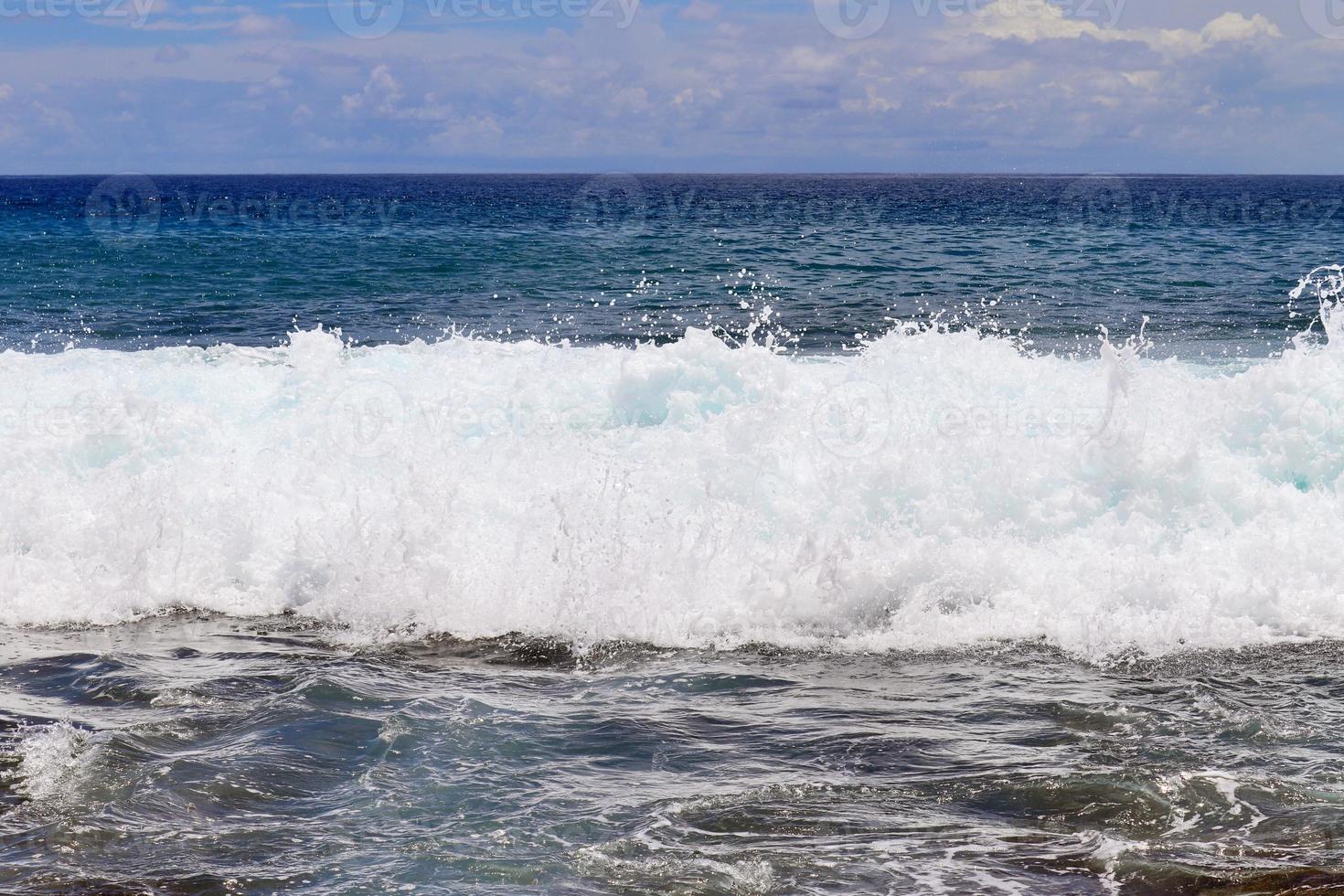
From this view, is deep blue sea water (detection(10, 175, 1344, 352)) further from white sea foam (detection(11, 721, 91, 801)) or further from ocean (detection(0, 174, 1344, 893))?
white sea foam (detection(11, 721, 91, 801))

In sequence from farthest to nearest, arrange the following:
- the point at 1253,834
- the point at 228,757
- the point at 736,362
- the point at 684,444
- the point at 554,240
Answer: the point at 554,240
the point at 736,362
the point at 684,444
the point at 228,757
the point at 1253,834

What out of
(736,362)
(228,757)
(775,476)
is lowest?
(228,757)

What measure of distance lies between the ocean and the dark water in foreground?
26mm

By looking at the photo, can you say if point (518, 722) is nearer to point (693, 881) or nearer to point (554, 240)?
point (693, 881)

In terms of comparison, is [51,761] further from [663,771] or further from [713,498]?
[713,498]

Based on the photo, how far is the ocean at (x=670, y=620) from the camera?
504 cm

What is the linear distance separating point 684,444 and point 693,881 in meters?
5.64

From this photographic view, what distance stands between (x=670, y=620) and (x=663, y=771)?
2.25 meters

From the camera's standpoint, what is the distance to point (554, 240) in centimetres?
3638

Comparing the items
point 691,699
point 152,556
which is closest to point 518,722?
point 691,699

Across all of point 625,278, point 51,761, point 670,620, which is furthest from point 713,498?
point 625,278

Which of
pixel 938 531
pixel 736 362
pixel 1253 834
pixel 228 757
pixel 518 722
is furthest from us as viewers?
pixel 736 362

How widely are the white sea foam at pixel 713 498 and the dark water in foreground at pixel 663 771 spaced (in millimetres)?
660

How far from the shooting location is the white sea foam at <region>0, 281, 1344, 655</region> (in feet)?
26.8
